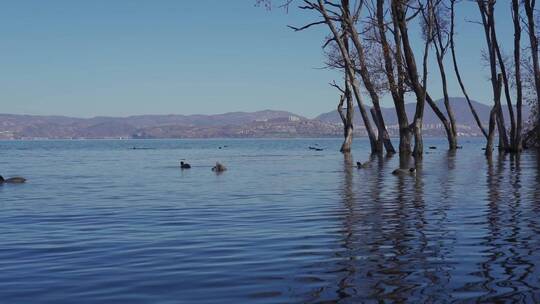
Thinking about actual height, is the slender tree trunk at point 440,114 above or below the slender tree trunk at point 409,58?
below

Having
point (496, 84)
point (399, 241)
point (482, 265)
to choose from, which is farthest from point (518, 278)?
point (496, 84)

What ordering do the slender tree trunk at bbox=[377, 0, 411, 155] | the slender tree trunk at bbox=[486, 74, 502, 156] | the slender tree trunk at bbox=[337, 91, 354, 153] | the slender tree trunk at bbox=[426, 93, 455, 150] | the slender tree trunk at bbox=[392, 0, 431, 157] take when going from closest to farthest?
the slender tree trunk at bbox=[392, 0, 431, 157]
the slender tree trunk at bbox=[377, 0, 411, 155]
the slender tree trunk at bbox=[486, 74, 502, 156]
the slender tree trunk at bbox=[426, 93, 455, 150]
the slender tree trunk at bbox=[337, 91, 354, 153]

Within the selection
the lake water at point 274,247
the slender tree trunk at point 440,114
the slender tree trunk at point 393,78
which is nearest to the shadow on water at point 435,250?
the lake water at point 274,247

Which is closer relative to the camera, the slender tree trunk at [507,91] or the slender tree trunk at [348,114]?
the slender tree trunk at [507,91]

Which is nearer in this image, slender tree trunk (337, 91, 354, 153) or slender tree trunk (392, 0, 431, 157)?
slender tree trunk (392, 0, 431, 157)

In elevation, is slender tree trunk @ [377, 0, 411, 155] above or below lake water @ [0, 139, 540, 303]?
A: above

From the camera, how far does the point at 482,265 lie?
907cm

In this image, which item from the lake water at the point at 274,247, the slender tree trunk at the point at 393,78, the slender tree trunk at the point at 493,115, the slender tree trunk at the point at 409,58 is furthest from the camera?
the slender tree trunk at the point at 493,115

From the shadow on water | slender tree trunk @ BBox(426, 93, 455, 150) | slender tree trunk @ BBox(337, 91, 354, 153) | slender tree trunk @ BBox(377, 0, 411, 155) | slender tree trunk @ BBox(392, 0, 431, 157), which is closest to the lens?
the shadow on water

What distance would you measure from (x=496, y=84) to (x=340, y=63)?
12050 mm

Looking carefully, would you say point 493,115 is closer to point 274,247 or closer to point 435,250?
point 435,250

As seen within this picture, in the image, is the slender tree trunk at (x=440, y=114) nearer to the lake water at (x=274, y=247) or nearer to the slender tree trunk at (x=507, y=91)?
the slender tree trunk at (x=507, y=91)

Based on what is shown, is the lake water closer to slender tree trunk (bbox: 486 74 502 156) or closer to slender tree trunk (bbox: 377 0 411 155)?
slender tree trunk (bbox: 377 0 411 155)

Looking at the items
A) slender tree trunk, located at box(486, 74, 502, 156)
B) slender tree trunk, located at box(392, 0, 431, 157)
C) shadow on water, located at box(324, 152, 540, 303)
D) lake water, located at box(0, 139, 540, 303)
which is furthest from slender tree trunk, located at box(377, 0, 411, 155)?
shadow on water, located at box(324, 152, 540, 303)
